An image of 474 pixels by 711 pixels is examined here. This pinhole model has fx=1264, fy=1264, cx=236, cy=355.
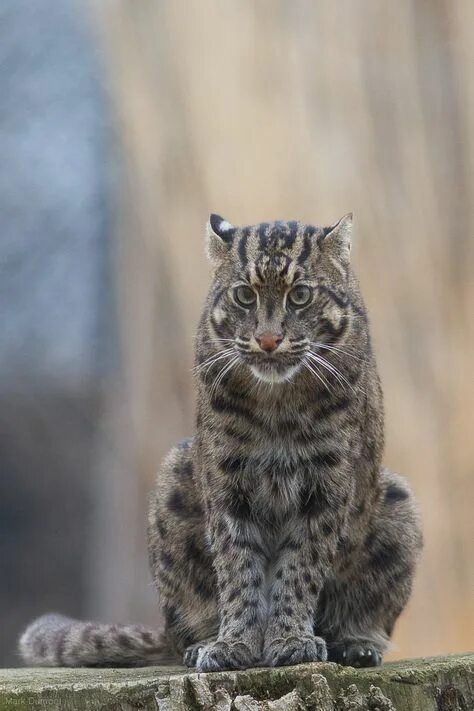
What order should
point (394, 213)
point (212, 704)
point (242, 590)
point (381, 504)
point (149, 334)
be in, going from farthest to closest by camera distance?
1. point (149, 334)
2. point (394, 213)
3. point (381, 504)
4. point (242, 590)
5. point (212, 704)

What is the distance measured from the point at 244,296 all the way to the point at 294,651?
1532 mm

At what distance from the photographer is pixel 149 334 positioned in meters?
11.7

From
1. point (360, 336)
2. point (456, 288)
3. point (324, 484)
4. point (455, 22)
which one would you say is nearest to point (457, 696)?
point (324, 484)

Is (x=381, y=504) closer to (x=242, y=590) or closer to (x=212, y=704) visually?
(x=242, y=590)

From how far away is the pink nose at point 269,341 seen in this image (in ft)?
17.5

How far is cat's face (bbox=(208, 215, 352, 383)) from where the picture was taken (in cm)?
543

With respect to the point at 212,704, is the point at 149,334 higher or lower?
higher

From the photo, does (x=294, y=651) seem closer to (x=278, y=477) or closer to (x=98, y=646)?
(x=278, y=477)

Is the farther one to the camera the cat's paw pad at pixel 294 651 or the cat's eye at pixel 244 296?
the cat's eye at pixel 244 296

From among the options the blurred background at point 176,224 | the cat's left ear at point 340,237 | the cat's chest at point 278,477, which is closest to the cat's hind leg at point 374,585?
the cat's chest at point 278,477

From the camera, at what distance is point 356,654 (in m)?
5.48

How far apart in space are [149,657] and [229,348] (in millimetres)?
1727

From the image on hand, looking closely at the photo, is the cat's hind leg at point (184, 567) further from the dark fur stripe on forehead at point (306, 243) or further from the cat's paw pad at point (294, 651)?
the dark fur stripe on forehead at point (306, 243)

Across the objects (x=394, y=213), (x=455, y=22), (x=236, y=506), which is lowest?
(x=236, y=506)
